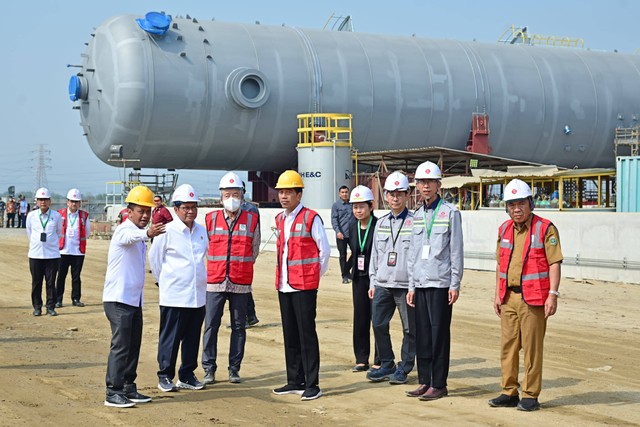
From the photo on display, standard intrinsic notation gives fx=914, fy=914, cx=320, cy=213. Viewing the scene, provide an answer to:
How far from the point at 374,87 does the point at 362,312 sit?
2536 cm

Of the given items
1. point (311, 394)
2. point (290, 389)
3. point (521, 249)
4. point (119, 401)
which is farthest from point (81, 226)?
point (521, 249)

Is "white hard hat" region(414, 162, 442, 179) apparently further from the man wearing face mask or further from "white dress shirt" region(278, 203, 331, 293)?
the man wearing face mask

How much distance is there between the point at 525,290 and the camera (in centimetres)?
802

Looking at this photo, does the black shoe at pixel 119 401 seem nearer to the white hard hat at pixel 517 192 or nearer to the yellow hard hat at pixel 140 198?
the yellow hard hat at pixel 140 198

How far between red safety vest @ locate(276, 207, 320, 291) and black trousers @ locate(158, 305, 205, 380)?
92 centimetres

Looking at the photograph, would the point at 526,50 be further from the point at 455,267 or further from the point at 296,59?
the point at 455,267

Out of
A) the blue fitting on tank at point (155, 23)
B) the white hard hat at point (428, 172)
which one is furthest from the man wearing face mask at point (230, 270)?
the blue fitting on tank at point (155, 23)

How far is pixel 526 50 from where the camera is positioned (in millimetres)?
39750

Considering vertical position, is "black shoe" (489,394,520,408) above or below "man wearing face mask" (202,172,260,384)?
below

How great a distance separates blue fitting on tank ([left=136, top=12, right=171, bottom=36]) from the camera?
31.1 metres

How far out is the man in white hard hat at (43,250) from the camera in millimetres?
14820

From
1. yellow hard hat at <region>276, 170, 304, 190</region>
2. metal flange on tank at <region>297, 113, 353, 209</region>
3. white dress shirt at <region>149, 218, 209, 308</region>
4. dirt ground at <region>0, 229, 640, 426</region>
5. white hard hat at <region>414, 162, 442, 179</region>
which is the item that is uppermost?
metal flange on tank at <region>297, 113, 353, 209</region>

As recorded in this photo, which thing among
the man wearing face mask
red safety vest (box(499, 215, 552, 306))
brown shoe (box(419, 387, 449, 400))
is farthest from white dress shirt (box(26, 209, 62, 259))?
red safety vest (box(499, 215, 552, 306))

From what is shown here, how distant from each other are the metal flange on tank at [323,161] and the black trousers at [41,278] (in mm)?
18127
